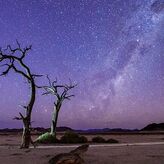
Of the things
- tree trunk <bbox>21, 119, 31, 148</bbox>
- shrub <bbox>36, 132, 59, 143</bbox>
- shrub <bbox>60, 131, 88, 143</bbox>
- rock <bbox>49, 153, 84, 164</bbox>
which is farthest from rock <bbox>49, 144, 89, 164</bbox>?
shrub <bbox>60, 131, 88, 143</bbox>

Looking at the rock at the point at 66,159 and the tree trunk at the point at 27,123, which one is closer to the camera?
the rock at the point at 66,159

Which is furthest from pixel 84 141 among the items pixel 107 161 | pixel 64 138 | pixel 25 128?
pixel 107 161

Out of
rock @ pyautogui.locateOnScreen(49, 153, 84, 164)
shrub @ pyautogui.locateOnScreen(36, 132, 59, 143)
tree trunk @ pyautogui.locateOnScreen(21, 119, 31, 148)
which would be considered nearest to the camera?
rock @ pyautogui.locateOnScreen(49, 153, 84, 164)

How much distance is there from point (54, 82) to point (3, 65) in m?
14.2

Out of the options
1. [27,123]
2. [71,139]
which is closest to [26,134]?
[27,123]

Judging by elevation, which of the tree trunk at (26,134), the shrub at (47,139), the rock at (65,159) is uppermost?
the shrub at (47,139)

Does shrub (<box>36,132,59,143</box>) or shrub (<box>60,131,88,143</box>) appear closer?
shrub (<box>36,132,59,143</box>)

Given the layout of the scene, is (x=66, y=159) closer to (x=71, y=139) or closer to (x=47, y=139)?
(x=47, y=139)

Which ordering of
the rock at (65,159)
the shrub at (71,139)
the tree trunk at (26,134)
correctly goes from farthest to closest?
1. the shrub at (71,139)
2. the tree trunk at (26,134)
3. the rock at (65,159)

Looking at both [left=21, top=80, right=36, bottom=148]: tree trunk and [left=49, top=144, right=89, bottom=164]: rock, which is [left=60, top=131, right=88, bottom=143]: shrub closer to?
[left=21, top=80, right=36, bottom=148]: tree trunk

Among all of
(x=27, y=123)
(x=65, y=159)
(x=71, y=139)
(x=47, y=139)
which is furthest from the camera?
(x=71, y=139)

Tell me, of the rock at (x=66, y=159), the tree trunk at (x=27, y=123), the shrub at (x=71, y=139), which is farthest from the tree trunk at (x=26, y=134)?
the shrub at (x=71, y=139)

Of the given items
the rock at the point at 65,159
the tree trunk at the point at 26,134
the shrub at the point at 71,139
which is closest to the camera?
the rock at the point at 65,159

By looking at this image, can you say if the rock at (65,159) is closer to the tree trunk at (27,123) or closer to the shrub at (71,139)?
the tree trunk at (27,123)
